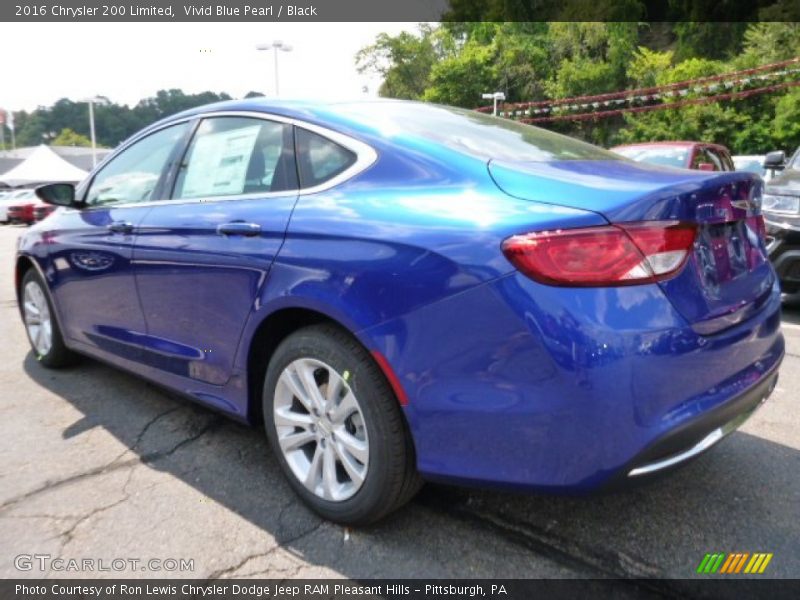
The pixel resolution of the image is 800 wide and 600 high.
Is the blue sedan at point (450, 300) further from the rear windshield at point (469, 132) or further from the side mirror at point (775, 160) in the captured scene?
the side mirror at point (775, 160)

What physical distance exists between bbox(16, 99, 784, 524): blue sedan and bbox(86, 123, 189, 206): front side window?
12.5 inches

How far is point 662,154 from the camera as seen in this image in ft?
26.0

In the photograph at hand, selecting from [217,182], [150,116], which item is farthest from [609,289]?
[150,116]

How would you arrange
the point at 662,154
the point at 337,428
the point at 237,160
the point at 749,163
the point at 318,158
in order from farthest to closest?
the point at 749,163
the point at 662,154
the point at 237,160
the point at 318,158
the point at 337,428

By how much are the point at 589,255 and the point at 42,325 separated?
3.73m

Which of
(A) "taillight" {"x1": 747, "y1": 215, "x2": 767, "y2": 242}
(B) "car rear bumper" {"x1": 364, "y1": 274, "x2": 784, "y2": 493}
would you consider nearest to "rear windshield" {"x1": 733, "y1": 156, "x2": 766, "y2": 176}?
(A) "taillight" {"x1": 747, "y1": 215, "x2": 767, "y2": 242}

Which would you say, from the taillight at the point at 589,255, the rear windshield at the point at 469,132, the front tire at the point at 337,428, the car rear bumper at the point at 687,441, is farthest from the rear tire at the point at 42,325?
the car rear bumper at the point at 687,441

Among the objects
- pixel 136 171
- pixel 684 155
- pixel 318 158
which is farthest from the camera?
pixel 684 155

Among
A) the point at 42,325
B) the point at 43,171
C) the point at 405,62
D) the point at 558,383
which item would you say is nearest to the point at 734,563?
the point at 558,383

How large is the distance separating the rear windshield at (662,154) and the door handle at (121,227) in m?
6.13

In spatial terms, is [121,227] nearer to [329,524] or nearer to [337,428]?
[337,428]

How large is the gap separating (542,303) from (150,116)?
251 ft

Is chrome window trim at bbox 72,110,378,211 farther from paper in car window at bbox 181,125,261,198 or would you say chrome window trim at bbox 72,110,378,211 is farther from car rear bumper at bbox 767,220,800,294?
car rear bumper at bbox 767,220,800,294

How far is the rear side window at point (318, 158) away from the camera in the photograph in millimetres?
2256
